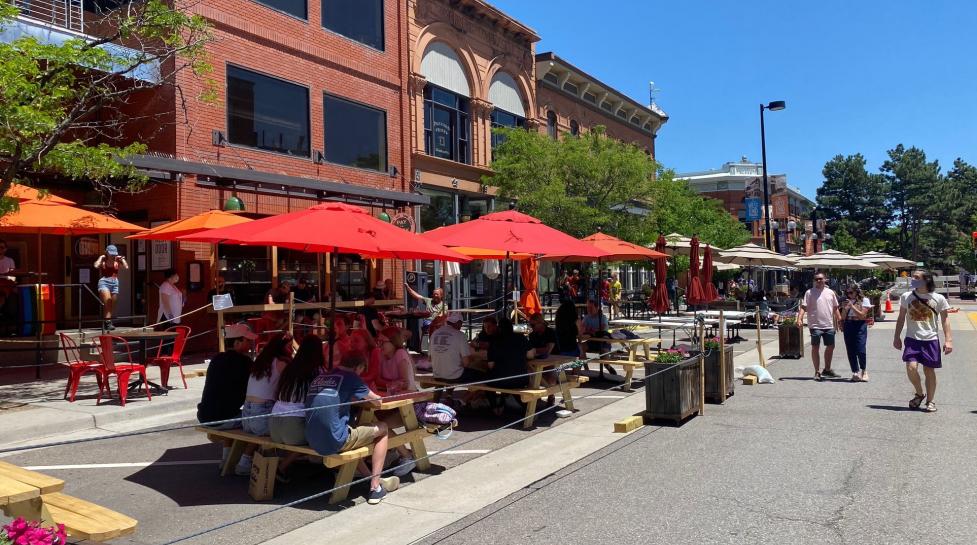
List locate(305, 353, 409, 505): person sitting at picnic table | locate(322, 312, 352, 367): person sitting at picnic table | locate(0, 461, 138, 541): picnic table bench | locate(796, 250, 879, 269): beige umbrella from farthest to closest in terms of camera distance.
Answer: locate(796, 250, 879, 269): beige umbrella → locate(322, 312, 352, 367): person sitting at picnic table → locate(305, 353, 409, 505): person sitting at picnic table → locate(0, 461, 138, 541): picnic table bench

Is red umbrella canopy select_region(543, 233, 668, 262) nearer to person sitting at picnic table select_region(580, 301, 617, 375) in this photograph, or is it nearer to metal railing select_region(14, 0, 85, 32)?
person sitting at picnic table select_region(580, 301, 617, 375)

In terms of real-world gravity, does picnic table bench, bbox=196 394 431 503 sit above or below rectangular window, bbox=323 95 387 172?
below

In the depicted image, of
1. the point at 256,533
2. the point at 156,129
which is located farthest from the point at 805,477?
the point at 156,129

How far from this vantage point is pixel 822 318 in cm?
1145

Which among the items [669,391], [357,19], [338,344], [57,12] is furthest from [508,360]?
[357,19]

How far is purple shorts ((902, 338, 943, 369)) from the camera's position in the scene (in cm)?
860

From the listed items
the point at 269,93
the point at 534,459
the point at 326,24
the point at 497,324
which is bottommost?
the point at 534,459

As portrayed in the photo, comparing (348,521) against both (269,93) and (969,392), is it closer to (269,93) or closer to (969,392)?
(969,392)

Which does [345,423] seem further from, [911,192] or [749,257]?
[911,192]

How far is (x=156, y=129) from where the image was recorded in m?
14.2

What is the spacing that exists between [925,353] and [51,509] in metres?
9.17

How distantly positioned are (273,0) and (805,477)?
50.6ft

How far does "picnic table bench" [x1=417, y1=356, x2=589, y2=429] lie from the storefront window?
14372 millimetres

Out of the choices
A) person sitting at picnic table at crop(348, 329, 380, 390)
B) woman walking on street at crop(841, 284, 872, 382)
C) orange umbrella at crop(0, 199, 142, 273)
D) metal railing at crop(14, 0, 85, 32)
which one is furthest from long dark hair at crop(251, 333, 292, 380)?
metal railing at crop(14, 0, 85, 32)
